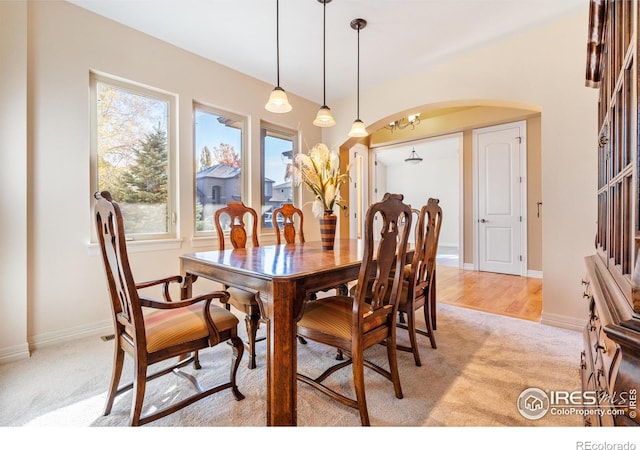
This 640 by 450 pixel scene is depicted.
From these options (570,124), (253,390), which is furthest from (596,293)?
(570,124)

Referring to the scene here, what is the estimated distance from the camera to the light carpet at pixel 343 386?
1.38 meters

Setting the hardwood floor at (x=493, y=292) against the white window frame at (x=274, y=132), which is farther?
the white window frame at (x=274, y=132)

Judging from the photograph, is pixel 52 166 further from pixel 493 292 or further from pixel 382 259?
pixel 493 292

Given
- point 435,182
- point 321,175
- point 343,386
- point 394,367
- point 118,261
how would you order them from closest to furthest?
point 118,261 < point 394,367 < point 343,386 < point 321,175 < point 435,182

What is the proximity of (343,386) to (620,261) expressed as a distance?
140 centimetres

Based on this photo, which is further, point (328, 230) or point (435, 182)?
point (435, 182)

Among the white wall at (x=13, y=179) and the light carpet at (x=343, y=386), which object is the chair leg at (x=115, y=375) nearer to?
the light carpet at (x=343, y=386)

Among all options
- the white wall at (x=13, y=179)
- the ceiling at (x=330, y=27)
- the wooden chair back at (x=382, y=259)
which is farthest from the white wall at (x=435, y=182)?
the white wall at (x=13, y=179)

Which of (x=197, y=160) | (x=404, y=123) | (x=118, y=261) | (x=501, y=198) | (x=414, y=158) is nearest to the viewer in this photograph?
(x=118, y=261)

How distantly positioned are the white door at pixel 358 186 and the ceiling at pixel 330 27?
2.28m

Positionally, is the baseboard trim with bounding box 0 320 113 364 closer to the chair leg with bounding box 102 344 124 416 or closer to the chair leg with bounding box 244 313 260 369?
the chair leg with bounding box 102 344 124 416

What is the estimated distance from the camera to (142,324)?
1.23m

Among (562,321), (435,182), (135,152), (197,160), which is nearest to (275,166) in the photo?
(197,160)

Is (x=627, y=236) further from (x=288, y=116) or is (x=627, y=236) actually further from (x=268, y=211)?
(x=288, y=116)
